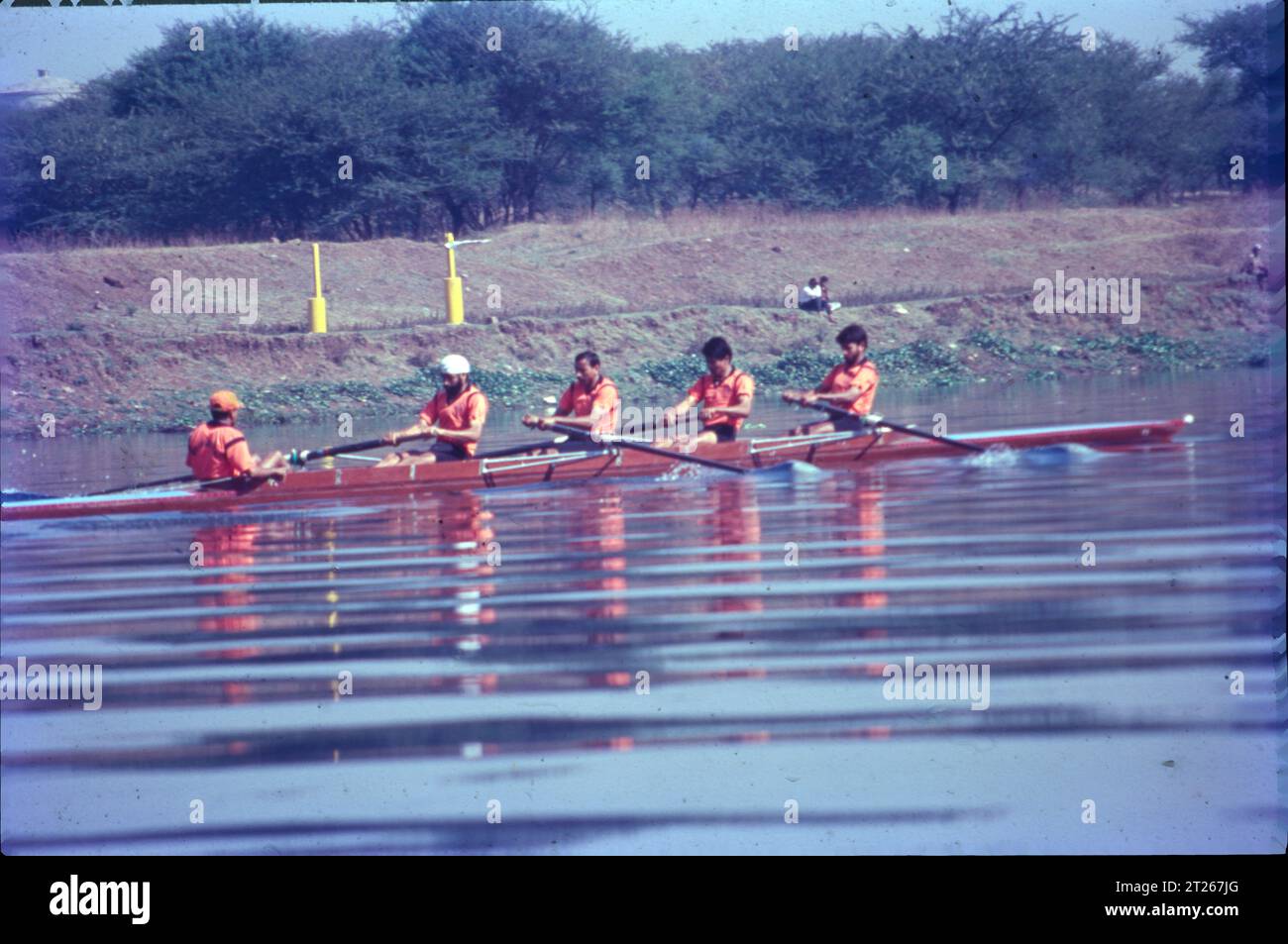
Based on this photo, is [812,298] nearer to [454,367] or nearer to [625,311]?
[625,311]

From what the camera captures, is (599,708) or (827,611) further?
(827,611)

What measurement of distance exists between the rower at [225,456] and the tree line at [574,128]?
85.6 feet

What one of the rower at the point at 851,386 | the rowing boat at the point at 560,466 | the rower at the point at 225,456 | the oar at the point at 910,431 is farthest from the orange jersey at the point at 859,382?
the rower at the point at 225,456

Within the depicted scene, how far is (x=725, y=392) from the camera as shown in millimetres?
16562

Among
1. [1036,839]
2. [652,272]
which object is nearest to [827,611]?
[1036,839]

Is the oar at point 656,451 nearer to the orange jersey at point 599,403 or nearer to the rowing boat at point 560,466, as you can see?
the rowing boat at point 560,466

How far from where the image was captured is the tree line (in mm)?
41625

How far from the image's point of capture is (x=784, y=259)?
40.7 meters

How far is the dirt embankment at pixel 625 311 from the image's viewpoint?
29.6 metres

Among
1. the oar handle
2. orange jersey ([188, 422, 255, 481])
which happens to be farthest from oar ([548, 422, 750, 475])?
orange jersey ([188, 422, 255, 481])

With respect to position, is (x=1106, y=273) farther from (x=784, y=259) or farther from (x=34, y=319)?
(x=34, y=319)

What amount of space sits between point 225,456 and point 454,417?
88.4 inches

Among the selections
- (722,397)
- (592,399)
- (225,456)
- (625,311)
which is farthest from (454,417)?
(625,311)

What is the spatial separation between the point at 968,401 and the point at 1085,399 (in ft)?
6.15
